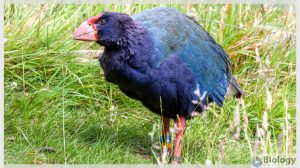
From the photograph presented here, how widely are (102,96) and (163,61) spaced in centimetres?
94

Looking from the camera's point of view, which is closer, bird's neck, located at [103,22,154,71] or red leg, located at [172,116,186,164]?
bird's neck, located at [103,22,154,71]

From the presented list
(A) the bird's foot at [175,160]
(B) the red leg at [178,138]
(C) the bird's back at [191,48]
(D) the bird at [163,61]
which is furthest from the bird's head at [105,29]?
(A) the bird's foot at [175,160]

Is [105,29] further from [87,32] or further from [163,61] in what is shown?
[163,61]

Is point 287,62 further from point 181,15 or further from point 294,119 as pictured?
point 181,15

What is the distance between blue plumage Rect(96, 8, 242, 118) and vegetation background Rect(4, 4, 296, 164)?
0.66 feet

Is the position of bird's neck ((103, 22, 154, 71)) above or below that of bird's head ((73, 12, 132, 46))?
below

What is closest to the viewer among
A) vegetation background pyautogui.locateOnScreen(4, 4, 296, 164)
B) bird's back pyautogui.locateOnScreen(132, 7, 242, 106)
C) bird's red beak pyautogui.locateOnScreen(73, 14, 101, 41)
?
bird's red beak pyautogui.locateOnScreen(73, 14, 101, 41)

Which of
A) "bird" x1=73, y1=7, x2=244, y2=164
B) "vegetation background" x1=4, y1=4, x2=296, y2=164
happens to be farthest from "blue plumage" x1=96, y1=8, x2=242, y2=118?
"vegetation background" x1=4, y1=4, x2=296, y2=164

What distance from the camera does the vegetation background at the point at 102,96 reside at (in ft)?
13.4

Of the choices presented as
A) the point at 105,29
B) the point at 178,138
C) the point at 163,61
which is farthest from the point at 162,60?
the point at 178,138

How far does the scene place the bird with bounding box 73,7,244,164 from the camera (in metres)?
3.82

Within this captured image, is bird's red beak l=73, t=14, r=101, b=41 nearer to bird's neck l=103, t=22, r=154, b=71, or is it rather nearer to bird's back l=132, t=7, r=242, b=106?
bird's neck l=103, t=22, r=154, b=71

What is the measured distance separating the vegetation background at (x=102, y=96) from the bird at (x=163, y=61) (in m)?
0.16

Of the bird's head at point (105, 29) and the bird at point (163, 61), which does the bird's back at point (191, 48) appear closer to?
the bird at point (163, 61)
